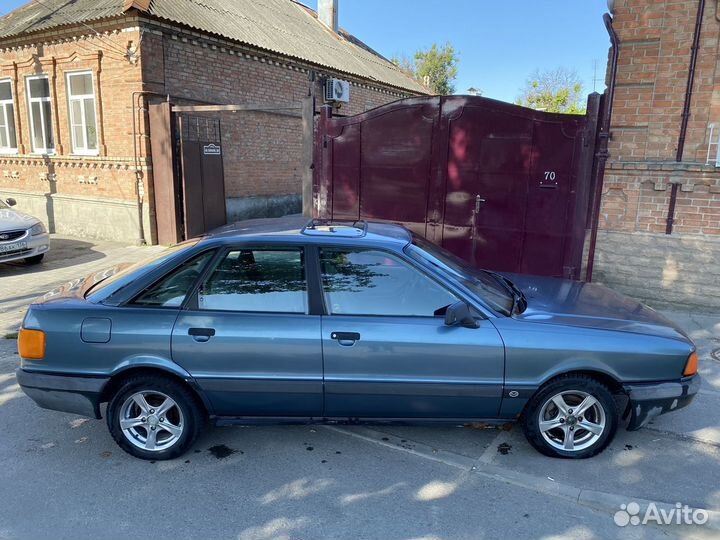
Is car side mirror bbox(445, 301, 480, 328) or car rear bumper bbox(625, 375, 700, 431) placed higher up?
car side mirror bbox(445, 301, 480, 328)

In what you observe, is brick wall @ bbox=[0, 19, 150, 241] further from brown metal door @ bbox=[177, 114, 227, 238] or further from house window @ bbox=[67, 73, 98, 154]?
brown metal door @ bbox=[177, 114, 227, 238]

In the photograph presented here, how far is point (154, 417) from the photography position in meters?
3.47

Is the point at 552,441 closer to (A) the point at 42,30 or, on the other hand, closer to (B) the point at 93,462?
(B) the point at 93,462

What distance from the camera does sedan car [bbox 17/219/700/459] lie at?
334 cm

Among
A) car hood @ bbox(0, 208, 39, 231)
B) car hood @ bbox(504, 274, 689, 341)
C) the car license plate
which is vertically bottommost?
the car license plate

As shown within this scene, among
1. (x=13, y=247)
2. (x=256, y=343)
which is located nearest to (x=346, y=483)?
(x=256, y=343)

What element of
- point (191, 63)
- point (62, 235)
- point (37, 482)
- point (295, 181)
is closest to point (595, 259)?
point (37, 482)

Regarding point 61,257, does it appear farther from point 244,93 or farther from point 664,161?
point 664,161

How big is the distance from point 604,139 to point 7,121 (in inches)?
576

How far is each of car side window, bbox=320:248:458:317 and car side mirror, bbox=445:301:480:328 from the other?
0.15 metres

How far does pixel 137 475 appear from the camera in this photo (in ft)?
11.1

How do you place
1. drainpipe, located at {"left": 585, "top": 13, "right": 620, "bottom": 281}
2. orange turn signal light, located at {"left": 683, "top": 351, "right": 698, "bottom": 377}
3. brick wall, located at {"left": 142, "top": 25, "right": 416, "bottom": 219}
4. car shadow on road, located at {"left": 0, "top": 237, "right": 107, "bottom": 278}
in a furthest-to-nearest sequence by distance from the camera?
1. brick wall, located at {"left": 142, "top": 25, "right": 416, "bottom": 219}
2. car shadow on road, located at {"left": 0, "top": 237, "right": 107, "bottom": 278}
3. drainpipe, located at {"left": 585, "top": 13, "right": 620, "bottom": 281}
4. orange turn signal light, located at {"left": 683, "top": 351, "right": 698, "bottom": 377}

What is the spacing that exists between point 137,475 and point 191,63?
10405 mm

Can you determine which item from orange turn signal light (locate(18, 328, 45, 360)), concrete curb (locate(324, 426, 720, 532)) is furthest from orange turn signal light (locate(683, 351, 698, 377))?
orange turn signal light (locate(18, 328, 45, 360))
